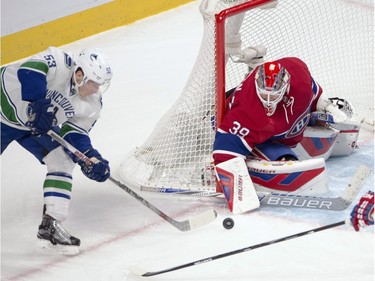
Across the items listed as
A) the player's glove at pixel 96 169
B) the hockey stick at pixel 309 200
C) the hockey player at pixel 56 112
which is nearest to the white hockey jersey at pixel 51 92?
Result: the hockey player at pixel 56 112

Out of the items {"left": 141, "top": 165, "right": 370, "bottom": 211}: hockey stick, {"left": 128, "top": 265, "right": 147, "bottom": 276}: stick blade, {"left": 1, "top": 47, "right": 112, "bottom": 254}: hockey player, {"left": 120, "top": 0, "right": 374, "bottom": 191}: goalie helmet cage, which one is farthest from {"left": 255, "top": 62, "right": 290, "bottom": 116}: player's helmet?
{"left": 128, "top": 265, "right": 147, "bottom": 276}: stick blade

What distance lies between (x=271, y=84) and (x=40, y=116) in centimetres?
91

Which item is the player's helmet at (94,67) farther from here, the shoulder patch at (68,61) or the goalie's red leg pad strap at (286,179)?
the goalie's red leg pad strap at (286,179)

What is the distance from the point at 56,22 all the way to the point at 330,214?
8.92 ft

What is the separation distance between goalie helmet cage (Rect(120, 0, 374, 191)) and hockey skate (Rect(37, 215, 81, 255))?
599mm

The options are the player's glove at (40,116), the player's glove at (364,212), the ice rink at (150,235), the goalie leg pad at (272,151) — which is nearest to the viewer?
the player's glove at (364,212)

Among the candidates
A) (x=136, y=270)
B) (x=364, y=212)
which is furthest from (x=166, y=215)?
(x=364, y=212)

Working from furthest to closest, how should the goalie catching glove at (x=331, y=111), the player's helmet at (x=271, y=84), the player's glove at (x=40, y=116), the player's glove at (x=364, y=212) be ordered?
the goalie catching glove at (x=331, y=111), the player's helmet at (x=271, y=84), the player's glove at (x=40, y=116), the player's glove at (x=364, y=212)

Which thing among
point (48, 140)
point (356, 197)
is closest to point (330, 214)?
point (356, 197)

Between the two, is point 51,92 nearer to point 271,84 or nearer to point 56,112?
point 56,112

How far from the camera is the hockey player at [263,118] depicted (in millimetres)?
3824

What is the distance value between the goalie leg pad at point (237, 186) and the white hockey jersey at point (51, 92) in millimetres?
609

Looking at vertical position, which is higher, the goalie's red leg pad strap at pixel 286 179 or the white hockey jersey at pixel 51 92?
the white hockey jersey at pixel 51 92

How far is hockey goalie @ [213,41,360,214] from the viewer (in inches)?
150
